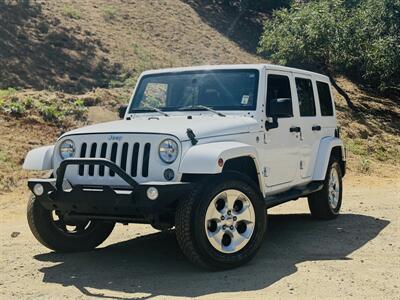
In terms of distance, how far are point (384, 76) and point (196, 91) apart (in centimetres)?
1612

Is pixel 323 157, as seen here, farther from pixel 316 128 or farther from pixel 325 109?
pixel 325 109

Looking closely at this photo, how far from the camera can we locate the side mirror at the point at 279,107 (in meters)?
6.04

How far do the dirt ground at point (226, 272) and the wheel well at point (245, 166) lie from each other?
0.81m

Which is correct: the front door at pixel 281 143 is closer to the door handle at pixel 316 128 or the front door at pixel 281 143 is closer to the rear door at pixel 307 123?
the rear door at pixel 307 123

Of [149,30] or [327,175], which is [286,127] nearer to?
[327,175]

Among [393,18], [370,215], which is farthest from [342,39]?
[370,215]

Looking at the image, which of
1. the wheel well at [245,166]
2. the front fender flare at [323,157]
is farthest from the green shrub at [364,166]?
the wheel well at [245,166]

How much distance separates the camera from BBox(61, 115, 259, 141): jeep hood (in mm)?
5301

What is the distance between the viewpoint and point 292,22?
824 inches

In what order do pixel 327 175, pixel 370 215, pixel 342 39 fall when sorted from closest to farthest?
pixel 327 175 → pixel 370 215 → pixel 342 39

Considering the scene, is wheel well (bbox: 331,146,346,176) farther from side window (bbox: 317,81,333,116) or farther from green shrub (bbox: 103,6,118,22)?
green shrub (bbox: 103,6,118,22)

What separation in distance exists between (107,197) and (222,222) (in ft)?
3.47

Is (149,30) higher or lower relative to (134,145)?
higher

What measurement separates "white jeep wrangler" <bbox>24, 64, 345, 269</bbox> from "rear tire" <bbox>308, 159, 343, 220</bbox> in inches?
16.7
